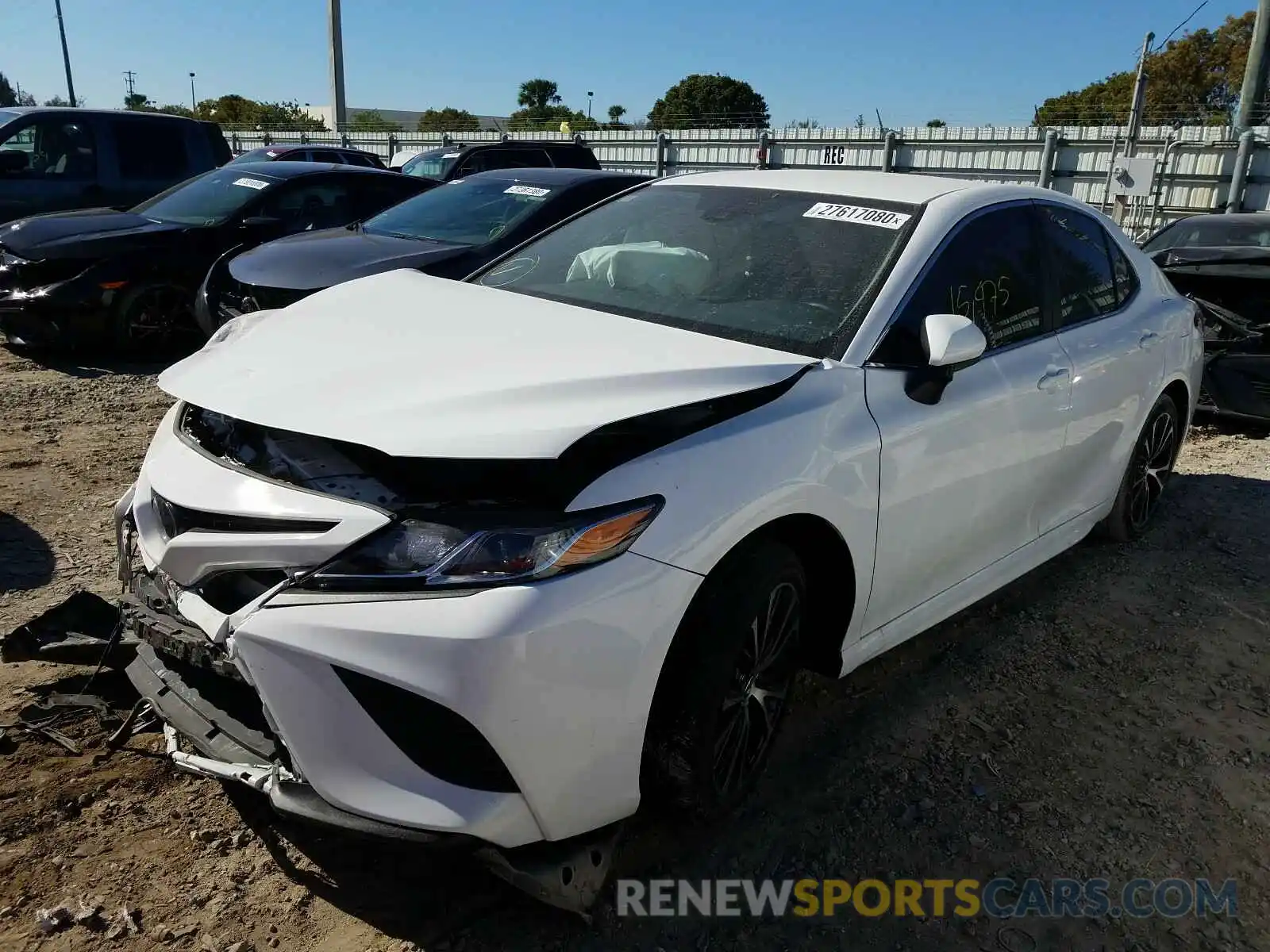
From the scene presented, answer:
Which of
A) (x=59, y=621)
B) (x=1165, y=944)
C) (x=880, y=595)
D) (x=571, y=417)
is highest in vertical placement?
(x=571, y=417)

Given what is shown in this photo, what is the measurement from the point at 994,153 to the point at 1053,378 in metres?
16.6

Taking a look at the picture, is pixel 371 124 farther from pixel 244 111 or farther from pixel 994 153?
pixel 994 153

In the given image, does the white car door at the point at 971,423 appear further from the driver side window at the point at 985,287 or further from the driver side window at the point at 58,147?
the driver side window at the point at 58,147

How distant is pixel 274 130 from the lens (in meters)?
35.2

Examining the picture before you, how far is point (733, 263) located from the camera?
3.30 meters

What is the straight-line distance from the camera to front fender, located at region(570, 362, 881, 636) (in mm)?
2193

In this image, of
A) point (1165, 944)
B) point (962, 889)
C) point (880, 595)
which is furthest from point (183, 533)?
point (1165, 944)

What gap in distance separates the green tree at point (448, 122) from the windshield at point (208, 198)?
1021 inches

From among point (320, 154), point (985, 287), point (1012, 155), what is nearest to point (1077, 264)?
point (985, 287)

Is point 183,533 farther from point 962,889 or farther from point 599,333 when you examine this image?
point 962,889

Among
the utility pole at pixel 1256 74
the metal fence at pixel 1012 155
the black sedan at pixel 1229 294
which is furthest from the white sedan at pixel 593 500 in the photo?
the utility pole at pixel 1256 74

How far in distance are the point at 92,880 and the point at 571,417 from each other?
163 centimetres

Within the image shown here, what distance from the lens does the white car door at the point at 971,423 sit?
2904 mm

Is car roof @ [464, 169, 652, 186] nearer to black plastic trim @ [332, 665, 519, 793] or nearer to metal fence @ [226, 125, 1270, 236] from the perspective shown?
black plastic trim @ [332, 665, 519, 793]
